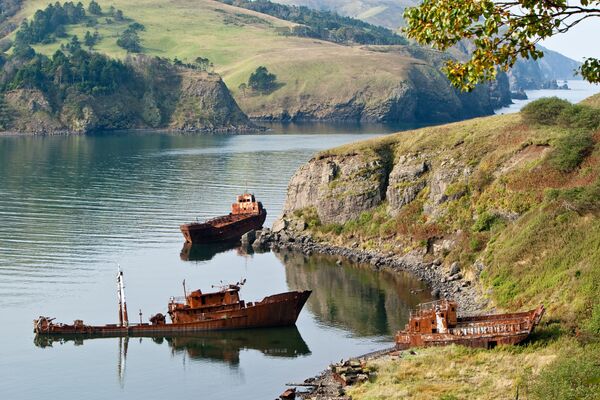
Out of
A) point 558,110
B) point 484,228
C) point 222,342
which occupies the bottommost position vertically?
point 222,342

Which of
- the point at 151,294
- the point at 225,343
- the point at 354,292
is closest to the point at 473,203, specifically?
the point at 354,292

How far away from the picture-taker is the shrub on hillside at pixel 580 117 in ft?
340

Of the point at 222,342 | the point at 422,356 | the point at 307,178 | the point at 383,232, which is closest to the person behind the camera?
the point at 422,356

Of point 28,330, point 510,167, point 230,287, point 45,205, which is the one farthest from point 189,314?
point 45,205

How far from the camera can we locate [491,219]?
96750mm

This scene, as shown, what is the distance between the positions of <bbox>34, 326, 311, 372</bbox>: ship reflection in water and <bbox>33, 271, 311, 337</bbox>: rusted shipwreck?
50cm

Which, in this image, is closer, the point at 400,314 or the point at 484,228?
the point at 400,314

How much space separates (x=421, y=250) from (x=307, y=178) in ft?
79.3

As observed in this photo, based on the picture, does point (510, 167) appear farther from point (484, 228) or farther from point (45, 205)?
point (45, 205)

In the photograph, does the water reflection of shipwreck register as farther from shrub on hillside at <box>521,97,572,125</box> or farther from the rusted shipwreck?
shrub on hillside at <box>521,97,572,125</box>

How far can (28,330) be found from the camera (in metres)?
79.0

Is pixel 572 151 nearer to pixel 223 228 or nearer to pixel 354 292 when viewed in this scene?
pixel 354 292

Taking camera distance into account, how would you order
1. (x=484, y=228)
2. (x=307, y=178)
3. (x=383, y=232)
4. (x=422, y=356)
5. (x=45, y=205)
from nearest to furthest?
(x=422, y=356)
(x=484, y=228)
(x=383, y=232)
(x=307, y=178)
(x=45, y=205)

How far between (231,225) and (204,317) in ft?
141
